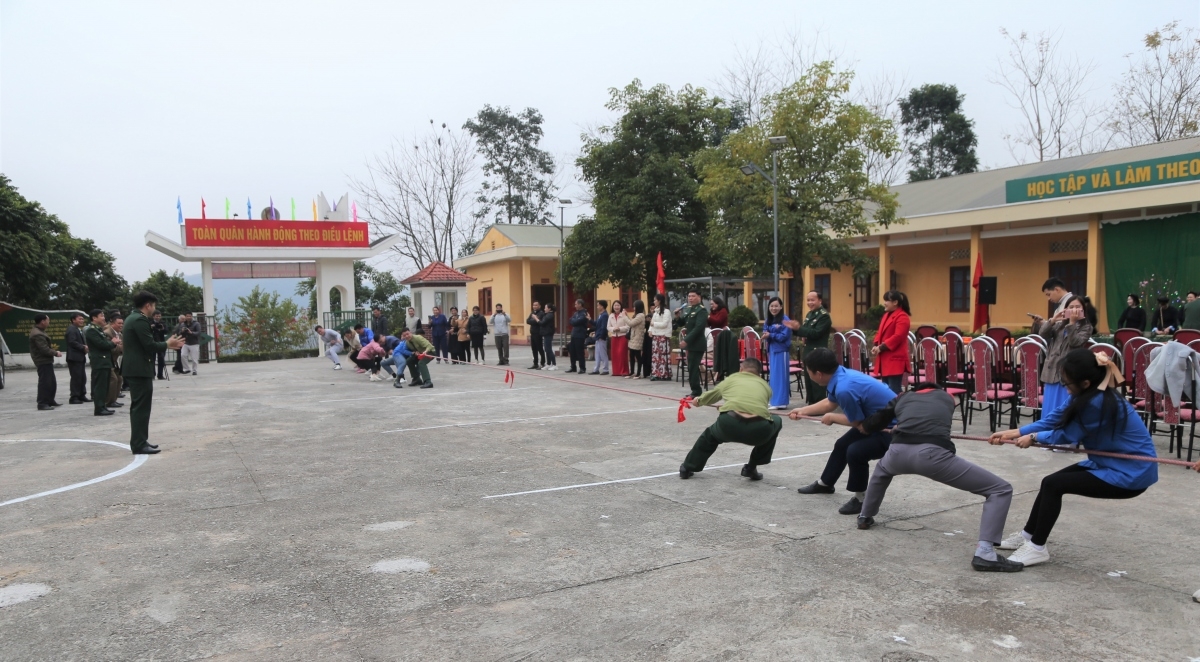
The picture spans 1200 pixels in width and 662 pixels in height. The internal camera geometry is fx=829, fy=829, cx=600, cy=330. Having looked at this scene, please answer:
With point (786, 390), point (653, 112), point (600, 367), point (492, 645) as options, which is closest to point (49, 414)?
point (600, 367)

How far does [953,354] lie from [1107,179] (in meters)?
13.3

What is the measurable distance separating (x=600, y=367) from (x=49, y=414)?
1006cm

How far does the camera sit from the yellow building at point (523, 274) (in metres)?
35.5

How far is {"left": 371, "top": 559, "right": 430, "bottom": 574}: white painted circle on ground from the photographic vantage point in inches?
195

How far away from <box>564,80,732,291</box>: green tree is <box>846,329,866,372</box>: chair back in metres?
13.8

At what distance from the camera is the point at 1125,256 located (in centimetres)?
2045

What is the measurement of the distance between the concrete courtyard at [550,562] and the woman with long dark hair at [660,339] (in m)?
6.71

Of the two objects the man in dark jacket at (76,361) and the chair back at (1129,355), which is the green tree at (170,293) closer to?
the man in dark jacket at (76,361)

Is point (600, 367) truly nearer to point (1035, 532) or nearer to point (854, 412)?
point (854, 412)

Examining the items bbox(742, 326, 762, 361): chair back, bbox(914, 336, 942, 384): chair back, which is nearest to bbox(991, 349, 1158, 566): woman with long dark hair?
bbox(914, 336, 942, 384): chair back

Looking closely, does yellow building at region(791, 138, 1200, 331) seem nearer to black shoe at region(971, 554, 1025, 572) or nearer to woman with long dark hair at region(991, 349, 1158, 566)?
woman with long dark hair at region(991, 349, 1158, 566)

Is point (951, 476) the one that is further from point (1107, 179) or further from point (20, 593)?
point (1107, 179)

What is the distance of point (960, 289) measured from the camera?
26.1m

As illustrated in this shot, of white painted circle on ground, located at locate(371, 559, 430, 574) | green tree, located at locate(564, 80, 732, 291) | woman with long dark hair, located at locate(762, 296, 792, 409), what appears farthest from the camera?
green tree, located at locate(564, 80, 732, 291)
